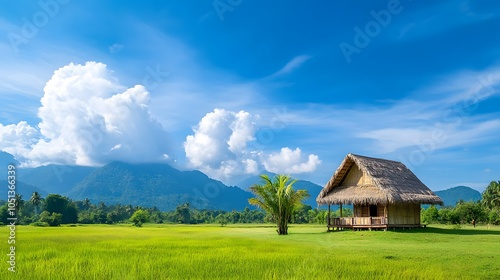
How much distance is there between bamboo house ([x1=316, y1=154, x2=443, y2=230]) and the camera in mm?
25578

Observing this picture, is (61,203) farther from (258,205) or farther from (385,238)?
(385,238)

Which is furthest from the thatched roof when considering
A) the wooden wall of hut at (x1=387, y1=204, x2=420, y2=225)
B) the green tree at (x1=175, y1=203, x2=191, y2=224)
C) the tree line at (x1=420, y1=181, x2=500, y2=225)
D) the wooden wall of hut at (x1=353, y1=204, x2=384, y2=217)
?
the green tree at (x1=175, y1=203, x2=191, y2=224)

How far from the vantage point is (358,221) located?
1064 inches

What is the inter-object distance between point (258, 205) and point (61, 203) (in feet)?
175

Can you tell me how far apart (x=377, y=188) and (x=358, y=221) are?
2.45 metres

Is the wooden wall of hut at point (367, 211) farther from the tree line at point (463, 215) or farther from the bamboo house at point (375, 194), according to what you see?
the tree line at point (463, 215)

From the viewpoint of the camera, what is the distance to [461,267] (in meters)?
10.1

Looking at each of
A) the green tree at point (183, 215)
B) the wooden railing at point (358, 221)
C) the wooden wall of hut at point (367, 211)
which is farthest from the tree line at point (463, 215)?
the green tree at point (183, 215)

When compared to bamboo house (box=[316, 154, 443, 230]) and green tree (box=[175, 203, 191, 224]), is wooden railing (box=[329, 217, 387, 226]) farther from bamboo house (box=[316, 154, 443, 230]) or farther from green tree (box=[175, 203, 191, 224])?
green tree (box=[175, 203, 191, 224])

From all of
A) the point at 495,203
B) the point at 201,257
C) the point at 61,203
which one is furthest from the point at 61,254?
the point at 61,203

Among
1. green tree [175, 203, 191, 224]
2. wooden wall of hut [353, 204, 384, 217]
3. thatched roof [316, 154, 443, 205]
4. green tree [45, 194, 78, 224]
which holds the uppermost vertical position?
thatched roof [316, 154, 443, 205]

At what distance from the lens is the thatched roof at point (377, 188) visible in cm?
2528

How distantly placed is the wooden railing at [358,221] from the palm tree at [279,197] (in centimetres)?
353

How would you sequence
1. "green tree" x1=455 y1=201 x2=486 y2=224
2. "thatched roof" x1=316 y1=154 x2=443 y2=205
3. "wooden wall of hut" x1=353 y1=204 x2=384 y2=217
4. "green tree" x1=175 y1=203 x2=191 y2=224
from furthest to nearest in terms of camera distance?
"green tree" x1=175 y1=203 x2=191 y2=224 < "green tree" x1=455 y1=201 x2=486 y2=224 < "wooden wall of hut" x1=353 y1=204 x2=384 y2=217 < "thatched roof" x1=316 y1=154 x2=443 y2=205
